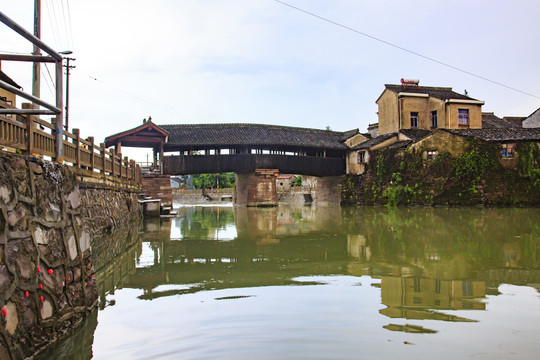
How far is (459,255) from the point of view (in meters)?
8.30

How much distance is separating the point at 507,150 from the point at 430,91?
438 inches

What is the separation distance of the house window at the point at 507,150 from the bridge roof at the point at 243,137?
12712 mm

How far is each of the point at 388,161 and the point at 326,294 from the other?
92.0ft

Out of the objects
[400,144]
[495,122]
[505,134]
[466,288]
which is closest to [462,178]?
[505,134]

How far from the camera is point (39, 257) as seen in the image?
12.7 ft

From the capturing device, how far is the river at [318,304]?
151 inches

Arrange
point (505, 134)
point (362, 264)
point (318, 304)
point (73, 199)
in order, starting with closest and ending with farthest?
1. point (73, 199)
2. point (318, 304)
3. point (362, 264)
4. point (505, 134)

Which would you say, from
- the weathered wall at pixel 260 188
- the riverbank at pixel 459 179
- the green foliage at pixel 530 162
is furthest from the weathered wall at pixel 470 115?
the weathered wall at pixel 260 188

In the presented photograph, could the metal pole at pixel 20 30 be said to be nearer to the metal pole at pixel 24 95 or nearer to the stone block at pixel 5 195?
the metal pole at pixel 24 95

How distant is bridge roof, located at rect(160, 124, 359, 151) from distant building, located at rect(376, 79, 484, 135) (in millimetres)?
3714

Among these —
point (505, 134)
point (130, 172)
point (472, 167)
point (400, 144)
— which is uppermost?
point (505, 134)

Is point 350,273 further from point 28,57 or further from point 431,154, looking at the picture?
point 431,154

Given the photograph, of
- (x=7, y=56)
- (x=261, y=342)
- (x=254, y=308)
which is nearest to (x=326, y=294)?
(x=254, y=308)

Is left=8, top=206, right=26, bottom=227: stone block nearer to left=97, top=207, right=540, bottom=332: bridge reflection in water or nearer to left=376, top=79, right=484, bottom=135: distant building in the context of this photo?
left=97, top=207, right=540, bottom=332: bridge reflection in water
